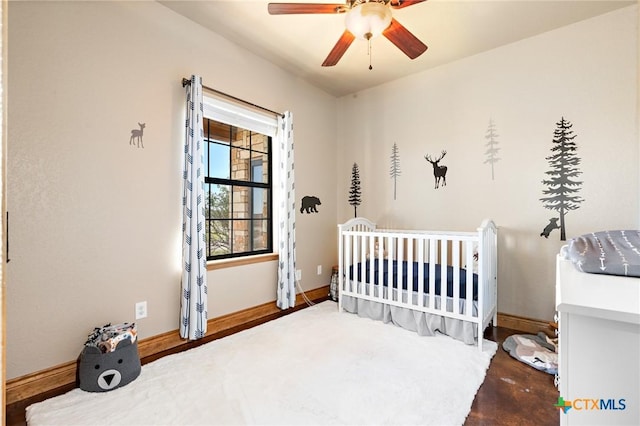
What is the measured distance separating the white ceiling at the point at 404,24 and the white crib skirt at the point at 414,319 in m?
2.12

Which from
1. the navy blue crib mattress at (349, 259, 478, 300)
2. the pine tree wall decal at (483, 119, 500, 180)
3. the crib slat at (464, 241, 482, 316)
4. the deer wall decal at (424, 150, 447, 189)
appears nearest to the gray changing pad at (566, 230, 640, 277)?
the crib slat at (464, 241, 482, 316)

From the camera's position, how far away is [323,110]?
3.57 metres

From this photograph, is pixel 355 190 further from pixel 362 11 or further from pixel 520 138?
pixel 362 11

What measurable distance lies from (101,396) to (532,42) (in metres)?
3.88

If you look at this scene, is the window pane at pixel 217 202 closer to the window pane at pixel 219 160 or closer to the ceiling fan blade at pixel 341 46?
the window pane at pixel 219 160

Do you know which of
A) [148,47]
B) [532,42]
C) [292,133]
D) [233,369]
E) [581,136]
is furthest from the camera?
[292,133]

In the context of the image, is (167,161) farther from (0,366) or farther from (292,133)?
(0,366)

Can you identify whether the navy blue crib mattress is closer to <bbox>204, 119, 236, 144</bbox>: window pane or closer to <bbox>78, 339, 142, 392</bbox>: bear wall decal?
<bbox>204, 119, 236, 144</bbox>: window pane

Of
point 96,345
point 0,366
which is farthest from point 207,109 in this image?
point 0,366

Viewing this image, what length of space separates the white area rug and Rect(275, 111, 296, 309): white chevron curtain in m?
0.60

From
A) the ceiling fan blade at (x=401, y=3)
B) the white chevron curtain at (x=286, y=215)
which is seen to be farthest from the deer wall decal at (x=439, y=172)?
the ceiling fan blade at (x=401, y=3)

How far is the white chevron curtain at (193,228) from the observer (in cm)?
216

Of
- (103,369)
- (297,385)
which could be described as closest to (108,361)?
(103,369)

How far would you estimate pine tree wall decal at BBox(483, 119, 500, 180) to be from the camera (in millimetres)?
2664
